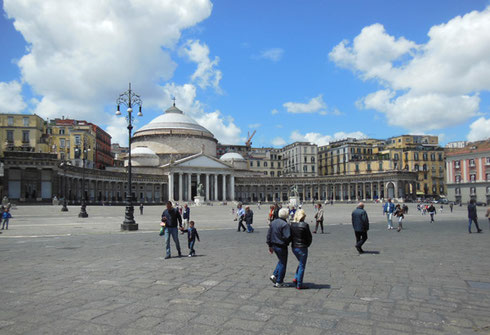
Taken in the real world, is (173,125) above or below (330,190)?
above

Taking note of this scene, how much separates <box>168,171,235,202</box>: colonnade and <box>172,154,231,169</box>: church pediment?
1.82 m

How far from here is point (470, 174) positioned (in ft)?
243

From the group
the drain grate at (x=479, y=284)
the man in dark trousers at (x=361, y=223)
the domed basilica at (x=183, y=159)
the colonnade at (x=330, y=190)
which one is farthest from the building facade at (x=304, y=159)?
the drain grate at (x=479, y=284)

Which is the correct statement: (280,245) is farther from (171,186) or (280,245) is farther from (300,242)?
(171,186)

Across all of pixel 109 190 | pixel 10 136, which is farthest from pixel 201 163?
pixel 10 136

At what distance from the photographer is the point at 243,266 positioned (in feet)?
36.1

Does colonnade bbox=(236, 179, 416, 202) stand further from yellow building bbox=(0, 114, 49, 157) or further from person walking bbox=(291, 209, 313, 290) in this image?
person walking bbox=(291, 209, 313, 290)

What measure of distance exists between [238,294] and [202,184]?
8404cm

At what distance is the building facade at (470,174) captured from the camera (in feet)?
234

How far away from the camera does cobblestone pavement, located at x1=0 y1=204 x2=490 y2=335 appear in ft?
20.1

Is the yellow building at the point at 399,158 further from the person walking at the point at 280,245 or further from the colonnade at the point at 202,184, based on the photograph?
the person walking at the point at 280,245

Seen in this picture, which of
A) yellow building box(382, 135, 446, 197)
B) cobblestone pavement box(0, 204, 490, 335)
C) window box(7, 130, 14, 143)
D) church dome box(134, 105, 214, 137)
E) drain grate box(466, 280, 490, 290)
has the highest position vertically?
church dome box(134, 105, 214, 137)

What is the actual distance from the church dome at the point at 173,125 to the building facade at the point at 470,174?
6390 centimetres

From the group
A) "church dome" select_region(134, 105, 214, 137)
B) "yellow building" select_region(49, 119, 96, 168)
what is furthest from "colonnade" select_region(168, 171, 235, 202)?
"yellow building" select_region(49, 119, 96, 168)
